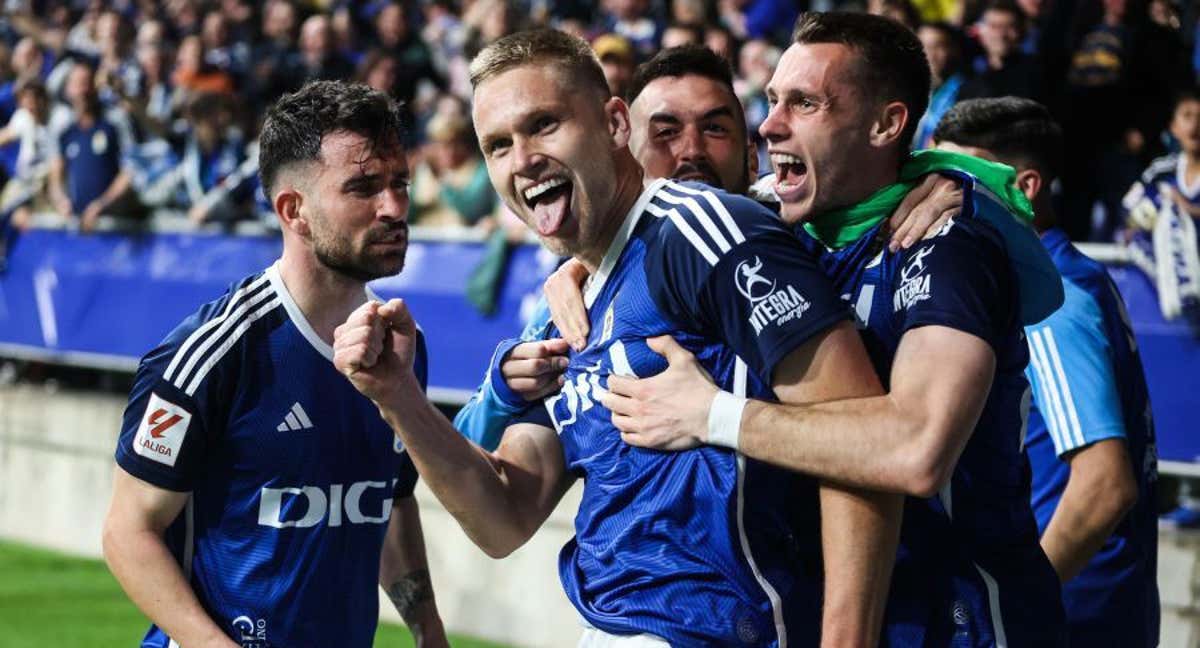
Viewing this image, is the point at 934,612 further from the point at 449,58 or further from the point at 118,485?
the point at 449,58

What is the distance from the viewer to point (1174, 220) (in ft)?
22.9

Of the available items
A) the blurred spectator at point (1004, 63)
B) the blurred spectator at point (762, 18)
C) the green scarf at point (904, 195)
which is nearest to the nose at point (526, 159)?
the green scarf at point (904, 195)

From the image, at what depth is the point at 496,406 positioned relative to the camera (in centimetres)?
391

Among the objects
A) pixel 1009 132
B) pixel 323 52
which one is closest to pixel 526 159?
pixel 1009 132

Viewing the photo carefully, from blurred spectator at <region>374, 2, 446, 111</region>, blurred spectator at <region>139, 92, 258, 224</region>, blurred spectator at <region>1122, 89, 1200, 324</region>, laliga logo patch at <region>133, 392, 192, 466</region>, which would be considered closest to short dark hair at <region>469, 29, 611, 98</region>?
laliga logo patch at <region>133, 392, 192, 466</region>

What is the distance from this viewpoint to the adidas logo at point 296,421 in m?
4.14

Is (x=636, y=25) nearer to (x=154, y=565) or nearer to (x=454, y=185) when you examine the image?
(x=454, y=185)

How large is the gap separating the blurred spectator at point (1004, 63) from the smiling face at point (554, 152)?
15.8 ft

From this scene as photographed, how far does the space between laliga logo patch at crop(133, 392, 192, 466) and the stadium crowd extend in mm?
3308

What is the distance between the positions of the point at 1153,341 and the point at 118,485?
4.39 m

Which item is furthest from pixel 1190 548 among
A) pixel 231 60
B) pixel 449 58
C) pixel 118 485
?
pixel 231 60

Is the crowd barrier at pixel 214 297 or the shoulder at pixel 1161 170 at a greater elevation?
the shoulder at pixel 1161 170

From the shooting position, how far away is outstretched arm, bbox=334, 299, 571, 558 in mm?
3465

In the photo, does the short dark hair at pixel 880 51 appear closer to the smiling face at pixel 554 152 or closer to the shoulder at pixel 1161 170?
the smiling face at pixel 554 152
